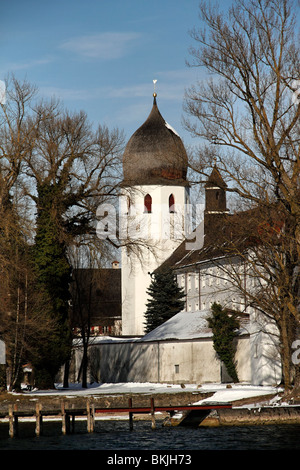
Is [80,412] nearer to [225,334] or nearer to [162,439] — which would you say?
[162,439]

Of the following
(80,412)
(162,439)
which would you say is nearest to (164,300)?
(80,412)

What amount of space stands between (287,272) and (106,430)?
9.38 m

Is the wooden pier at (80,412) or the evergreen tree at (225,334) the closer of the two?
the wooden pier at (80,412)

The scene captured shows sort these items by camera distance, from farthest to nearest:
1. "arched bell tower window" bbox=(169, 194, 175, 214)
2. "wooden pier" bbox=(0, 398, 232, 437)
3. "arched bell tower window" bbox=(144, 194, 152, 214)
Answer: "arched bell tower window" bbox=(144, 194, 152, 214) → "arched bell tower window" bbox=(169, 194, 175, 214) → "wooden pier" bbox=(0, 398, 232, 437)

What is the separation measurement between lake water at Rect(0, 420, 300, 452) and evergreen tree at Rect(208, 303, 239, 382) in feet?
53.3

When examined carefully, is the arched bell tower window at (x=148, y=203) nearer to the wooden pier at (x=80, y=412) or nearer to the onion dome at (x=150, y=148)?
the onion dome at (x=150, y=148)

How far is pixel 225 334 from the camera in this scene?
50.8 m

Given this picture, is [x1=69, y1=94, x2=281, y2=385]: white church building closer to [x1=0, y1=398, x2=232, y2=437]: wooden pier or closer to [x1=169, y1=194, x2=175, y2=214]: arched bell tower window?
[x1=169, y1=194, x2=175, y2=214]: arched bell tower window

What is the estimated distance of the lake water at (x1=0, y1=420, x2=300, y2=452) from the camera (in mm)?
27531

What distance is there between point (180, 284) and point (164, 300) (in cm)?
264

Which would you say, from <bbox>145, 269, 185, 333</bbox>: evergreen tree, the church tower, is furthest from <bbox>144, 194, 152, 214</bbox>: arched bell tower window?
<bbox>145, 269, 185, 333</bbox>: evergreen tree

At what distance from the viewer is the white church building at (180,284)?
42.6 metres

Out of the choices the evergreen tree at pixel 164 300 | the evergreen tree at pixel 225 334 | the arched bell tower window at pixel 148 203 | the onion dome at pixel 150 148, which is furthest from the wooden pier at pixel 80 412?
the arched bell tower window at pixel 148 203

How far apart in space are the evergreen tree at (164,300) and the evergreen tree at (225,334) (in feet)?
65.5
